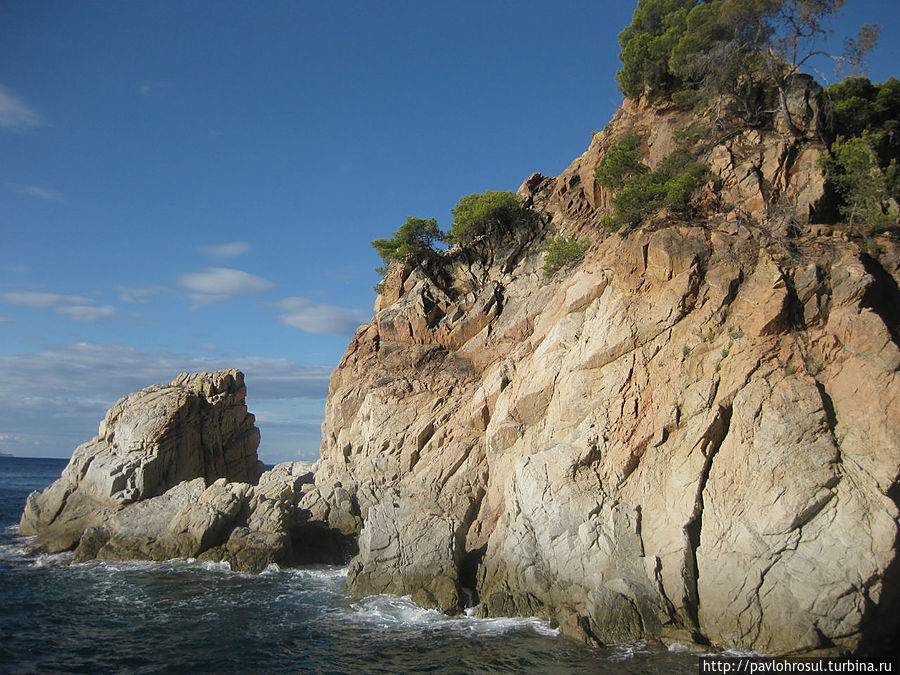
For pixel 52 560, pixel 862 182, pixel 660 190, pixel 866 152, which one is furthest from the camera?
pixel 52 560

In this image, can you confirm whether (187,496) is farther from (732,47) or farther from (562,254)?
(732,47)

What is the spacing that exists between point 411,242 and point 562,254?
11.4 m

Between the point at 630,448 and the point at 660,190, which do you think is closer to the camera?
the point at 630,448

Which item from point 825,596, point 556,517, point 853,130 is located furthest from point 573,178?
point 825,596

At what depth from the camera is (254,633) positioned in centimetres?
1827

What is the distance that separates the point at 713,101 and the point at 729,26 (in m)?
3.61

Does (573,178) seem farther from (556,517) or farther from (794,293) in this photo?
(556,517)

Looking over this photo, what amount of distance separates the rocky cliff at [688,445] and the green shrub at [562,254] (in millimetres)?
1689

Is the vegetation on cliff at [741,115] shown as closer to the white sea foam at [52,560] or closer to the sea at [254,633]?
the sea at [254,633]

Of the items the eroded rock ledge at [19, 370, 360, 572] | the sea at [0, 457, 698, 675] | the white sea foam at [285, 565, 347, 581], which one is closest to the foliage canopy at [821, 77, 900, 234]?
the sea at [0, 457, 698, 675]

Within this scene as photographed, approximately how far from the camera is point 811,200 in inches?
893

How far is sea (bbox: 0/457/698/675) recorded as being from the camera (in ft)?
51.1

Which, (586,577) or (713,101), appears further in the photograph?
(713,101)

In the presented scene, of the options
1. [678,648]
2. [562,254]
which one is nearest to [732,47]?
[562,254]
